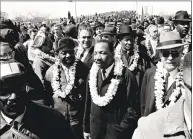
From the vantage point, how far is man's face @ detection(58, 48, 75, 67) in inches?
177

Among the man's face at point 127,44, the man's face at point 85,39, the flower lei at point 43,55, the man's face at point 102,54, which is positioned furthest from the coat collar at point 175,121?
the flower lei at point 43,55

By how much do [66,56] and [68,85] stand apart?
1.30ft

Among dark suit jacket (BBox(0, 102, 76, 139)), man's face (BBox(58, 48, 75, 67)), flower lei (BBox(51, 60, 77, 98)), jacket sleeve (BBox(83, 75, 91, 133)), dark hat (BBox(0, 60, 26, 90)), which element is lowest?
jacket sleeve (BBox(83, 75, 91, 133))

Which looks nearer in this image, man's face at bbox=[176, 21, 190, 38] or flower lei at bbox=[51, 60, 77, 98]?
flower lei at bbox=[51, 60, 77, 98]

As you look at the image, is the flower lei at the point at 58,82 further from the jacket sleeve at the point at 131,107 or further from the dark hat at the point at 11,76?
the dark hat at the point at 11,76

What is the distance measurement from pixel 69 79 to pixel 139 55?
1451 millimetres

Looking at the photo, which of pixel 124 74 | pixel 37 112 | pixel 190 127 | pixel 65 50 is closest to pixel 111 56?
pixel 124 74

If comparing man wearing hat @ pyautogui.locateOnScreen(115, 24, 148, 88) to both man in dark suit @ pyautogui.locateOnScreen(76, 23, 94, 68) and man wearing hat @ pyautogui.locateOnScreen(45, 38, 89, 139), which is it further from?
man wearing hat @ pyautogui.locateOnScreen(45, 38, 89, 139)

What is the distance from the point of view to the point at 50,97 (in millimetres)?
4484

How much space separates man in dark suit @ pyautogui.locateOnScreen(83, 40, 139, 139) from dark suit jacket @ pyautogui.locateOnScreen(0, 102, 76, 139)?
4.66ft

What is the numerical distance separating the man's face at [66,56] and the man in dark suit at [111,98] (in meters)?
0.53

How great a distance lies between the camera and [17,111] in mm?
2328

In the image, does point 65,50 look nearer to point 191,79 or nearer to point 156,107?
point 156,107

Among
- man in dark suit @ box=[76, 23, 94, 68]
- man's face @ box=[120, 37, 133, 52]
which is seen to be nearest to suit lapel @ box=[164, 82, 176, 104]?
man's face @ box=[120, 37, 133, 52]
